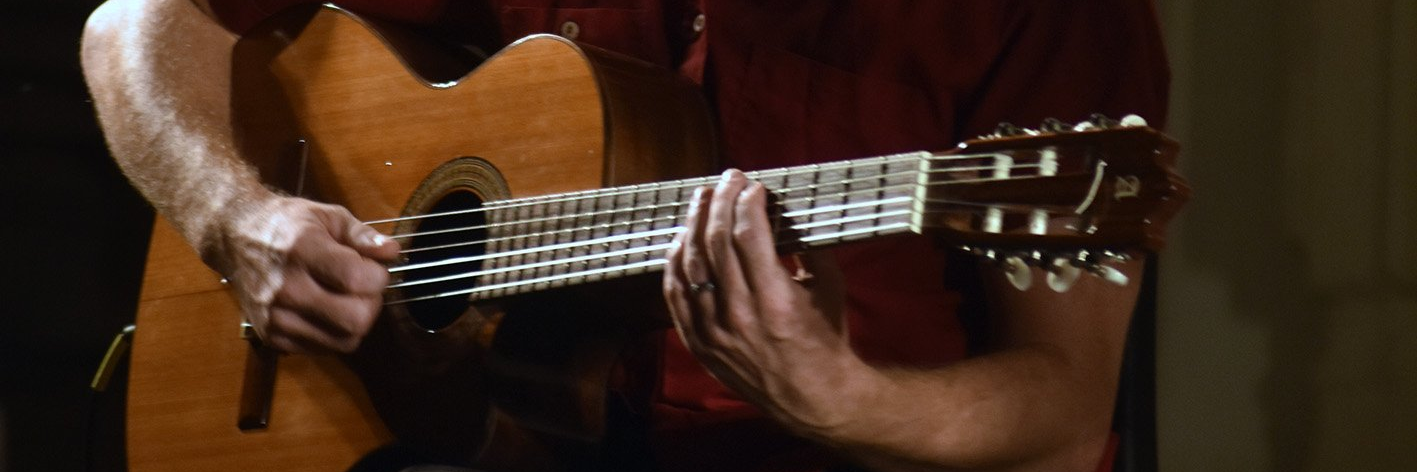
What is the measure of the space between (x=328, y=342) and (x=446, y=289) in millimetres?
139

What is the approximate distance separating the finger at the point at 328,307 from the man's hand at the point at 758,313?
350 millimetres

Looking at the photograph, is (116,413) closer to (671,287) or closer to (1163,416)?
(671,287)

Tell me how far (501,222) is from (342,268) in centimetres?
17

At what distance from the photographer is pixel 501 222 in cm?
113

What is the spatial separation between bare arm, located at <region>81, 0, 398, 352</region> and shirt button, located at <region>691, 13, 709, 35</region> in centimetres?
39

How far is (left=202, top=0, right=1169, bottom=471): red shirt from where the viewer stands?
124cm

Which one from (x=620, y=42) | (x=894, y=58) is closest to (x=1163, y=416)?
(x=894, y=58)

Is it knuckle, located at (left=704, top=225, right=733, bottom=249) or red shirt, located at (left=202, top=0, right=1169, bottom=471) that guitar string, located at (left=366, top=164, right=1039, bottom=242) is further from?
red shirt, located at (left=202, top=0, right=1169, bottom=471)

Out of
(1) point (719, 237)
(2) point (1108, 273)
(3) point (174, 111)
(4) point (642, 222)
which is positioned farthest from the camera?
(3) point (174, 111)

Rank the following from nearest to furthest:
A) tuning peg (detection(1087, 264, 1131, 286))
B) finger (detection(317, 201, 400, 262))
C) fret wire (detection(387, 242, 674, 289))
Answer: tuning peg (detection(1087, 264, 1131, 286)), fret wire (detection(387, 242, 674, 289)), finger (detection(317, 201, 400, 262))

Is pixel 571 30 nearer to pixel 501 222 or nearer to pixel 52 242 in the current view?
pixel 501 222

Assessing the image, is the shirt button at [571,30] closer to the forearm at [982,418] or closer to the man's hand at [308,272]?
the man's hand at [308,272]

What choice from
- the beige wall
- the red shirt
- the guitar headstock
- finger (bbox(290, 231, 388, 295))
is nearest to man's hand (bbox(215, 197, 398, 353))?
finger (bbox(290, 231, 388, 295))

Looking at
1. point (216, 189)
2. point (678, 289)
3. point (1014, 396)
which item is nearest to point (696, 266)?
point (678, 289)
